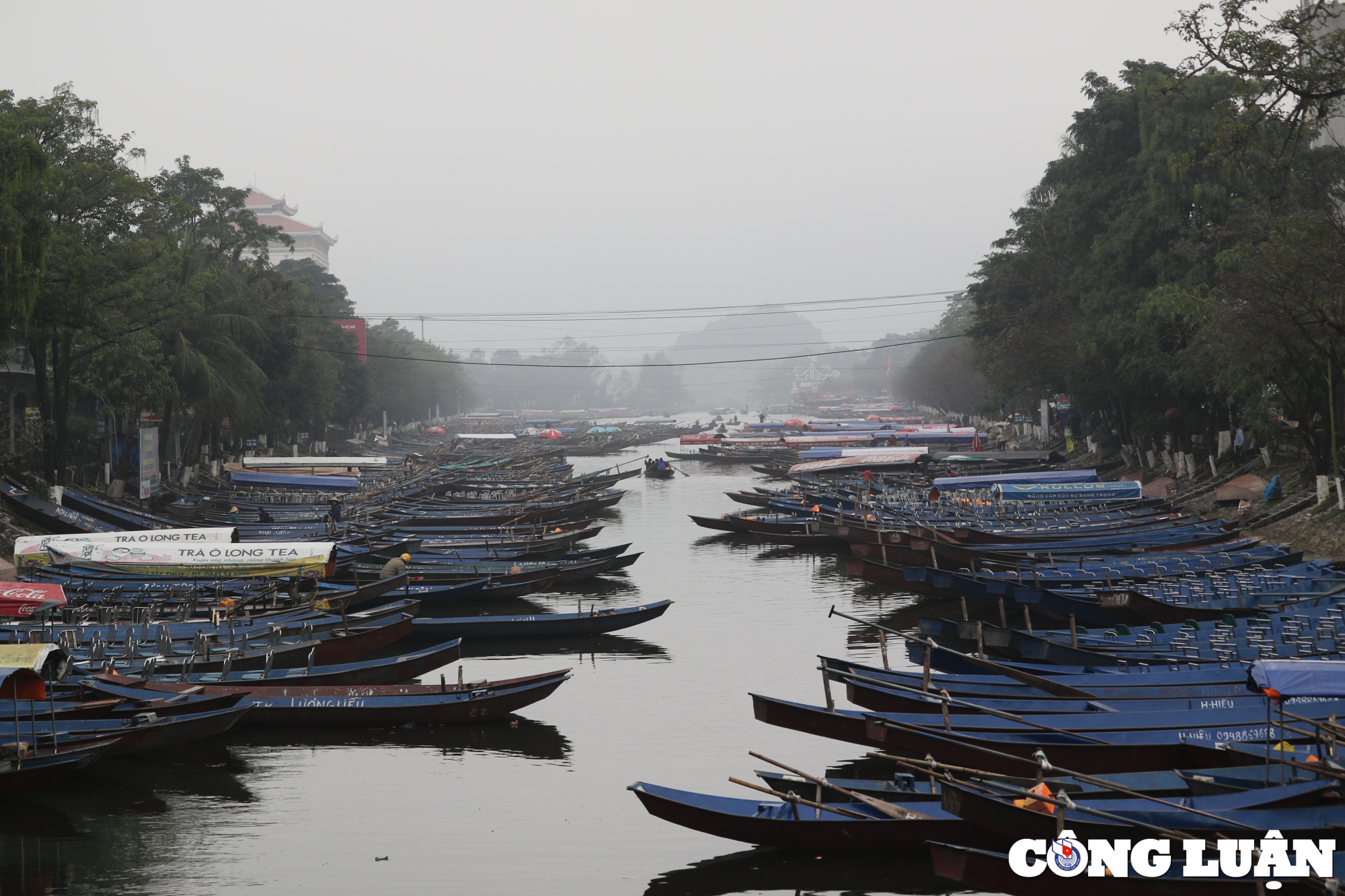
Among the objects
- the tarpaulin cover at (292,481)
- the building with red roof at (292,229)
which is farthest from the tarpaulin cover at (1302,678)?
the building with red roof at (292,229)

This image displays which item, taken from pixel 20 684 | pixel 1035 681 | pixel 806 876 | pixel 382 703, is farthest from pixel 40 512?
pixel 1035 681

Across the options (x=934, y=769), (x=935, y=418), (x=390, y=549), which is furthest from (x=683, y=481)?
(x=935, y=418)

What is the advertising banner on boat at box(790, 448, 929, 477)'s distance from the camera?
188 feet

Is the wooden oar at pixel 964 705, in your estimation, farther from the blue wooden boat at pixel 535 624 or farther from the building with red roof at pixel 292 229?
the building with red roof at pixel 292 229

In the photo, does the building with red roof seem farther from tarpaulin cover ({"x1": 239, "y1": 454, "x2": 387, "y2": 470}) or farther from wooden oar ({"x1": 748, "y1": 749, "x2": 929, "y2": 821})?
wooden oar ({"x1": 748, "y1": 749, "x2": 929, "y2": 821})

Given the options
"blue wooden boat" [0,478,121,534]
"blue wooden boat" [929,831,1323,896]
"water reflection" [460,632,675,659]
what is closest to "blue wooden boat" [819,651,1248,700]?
"blue wooden boat" [929,831,1323,896]

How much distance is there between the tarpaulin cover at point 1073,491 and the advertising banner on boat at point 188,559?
78.9ft

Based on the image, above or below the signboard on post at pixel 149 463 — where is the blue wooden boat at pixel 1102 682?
below

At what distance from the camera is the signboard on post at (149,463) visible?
35.7 m

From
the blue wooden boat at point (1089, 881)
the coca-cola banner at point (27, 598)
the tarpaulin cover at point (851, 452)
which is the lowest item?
the blue wooden boat at point (1089, 881)

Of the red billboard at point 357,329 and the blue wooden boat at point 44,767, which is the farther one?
the red billboard at point 357,329

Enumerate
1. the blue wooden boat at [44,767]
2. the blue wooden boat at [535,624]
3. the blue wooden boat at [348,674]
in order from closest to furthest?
the blue wooden boat at [44,767] → the blue wooden boat at [348,674] → the blue wooden boat at [535,624]

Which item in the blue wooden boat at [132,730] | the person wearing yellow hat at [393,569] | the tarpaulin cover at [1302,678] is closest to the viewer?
the tarpaulin cover at [1302,678]

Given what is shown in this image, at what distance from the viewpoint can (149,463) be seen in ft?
119
